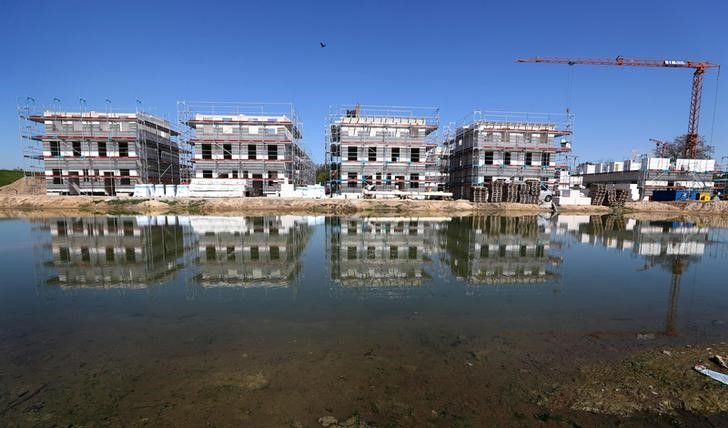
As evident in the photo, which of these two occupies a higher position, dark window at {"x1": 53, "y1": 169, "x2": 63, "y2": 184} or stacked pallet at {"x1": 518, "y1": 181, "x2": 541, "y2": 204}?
dark window at {"x1": 53, "y1": 169, "x2": 63, "y2": 184}

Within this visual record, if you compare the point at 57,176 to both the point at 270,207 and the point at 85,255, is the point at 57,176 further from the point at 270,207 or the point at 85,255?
the point at 85,255

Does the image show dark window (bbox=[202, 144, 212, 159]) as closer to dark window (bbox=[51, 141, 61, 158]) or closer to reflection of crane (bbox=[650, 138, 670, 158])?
dark window (bbox=[51, 141, 61, 158])

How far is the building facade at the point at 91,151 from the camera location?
132 ft

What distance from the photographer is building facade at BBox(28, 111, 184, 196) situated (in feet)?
132

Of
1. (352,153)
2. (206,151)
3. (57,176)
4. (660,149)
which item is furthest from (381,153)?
(660,149)

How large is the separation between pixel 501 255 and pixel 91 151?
151ft

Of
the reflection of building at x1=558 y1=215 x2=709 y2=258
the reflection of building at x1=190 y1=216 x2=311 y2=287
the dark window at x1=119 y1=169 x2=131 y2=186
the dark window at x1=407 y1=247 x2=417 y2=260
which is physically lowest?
the reflection of building at x1=558 y1=215 x2=709 y2=258

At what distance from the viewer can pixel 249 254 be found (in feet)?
45.2

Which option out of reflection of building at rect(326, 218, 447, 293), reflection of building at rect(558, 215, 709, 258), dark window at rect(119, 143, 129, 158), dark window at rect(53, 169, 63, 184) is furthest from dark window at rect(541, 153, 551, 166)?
dark window at rect(53, 169, 63, 184)

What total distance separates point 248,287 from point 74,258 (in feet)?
26.3

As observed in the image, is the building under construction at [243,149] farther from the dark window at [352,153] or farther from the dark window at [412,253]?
the dark window at [412,253]

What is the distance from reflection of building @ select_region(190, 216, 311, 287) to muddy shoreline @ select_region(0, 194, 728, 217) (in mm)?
12530

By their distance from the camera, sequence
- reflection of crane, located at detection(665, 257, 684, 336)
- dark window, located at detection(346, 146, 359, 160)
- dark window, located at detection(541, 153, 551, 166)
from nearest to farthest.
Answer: reflection of crane, located at detection(665, 257, 684, 336) → dark window, located at detection(346, 146, 359, 160) → dark window, located at detection(541, 153, 551, 166)

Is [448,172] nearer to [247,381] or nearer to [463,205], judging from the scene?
[463,205]
